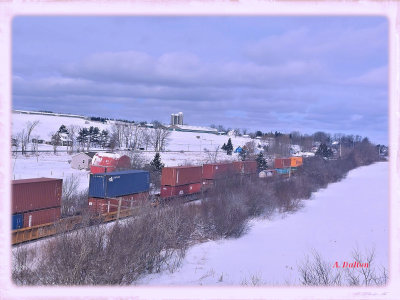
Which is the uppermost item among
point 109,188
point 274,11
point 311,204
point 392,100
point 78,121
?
point 78,121

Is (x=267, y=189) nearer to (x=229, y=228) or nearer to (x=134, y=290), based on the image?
(x=229, y=228)

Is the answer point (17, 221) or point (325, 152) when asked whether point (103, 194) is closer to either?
point (17, 221)

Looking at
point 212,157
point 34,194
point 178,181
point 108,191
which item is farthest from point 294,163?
point 34,194

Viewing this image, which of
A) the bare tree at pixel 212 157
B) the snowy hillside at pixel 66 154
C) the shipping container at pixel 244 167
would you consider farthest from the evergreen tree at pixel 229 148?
the shipping container at pixel 244 167

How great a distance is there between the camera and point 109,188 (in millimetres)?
16391

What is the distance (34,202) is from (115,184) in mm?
4639

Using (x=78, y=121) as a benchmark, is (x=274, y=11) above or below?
below

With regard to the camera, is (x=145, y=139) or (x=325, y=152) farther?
(x=145, y=139)

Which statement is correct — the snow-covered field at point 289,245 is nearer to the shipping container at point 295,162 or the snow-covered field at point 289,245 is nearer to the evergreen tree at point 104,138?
the shipping container at point 295,162

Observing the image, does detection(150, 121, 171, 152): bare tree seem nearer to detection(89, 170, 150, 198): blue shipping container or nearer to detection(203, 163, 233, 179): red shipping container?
detection(203, 163, 233, 179): red shipping container

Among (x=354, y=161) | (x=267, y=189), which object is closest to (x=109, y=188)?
(x=267, y=189)

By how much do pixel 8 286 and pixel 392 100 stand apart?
132 inches

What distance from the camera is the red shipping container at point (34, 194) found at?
12000 mm

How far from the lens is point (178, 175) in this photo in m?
21.7
